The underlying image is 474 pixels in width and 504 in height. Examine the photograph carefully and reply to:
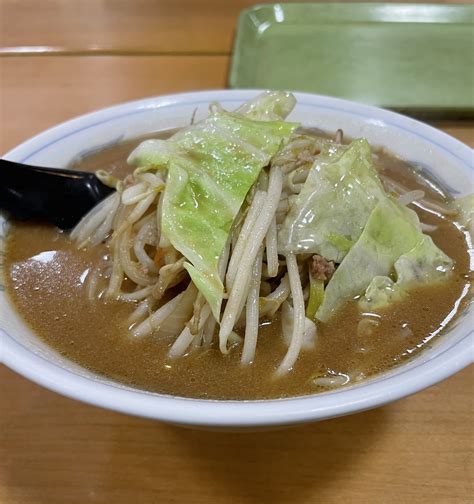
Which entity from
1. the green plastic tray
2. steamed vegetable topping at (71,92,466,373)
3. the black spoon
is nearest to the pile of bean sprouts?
steamed vegetable topping at (71,92,466,373)

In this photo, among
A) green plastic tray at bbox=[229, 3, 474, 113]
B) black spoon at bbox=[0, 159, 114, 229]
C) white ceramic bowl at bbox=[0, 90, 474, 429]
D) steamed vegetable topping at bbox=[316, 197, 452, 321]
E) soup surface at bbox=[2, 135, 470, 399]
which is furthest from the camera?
green plastic tray at bbox=[229, 3, 474, 113]

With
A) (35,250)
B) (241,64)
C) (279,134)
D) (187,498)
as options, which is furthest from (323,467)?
(241,64)

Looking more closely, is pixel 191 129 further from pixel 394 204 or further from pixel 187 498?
pixel 187 498

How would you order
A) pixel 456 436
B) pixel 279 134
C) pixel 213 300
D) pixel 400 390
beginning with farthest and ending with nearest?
pixel 279 134 < pixel 456 436 < pixel 213 300 < pixel 400 390

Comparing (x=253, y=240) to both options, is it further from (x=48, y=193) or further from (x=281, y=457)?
(x=48, y=193)

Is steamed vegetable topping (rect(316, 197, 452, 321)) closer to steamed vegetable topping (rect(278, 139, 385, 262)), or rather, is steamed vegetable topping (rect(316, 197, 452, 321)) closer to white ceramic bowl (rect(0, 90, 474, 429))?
steamed vegetable topping (rect(278, 139, 385, 262))

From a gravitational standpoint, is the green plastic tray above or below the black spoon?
above
